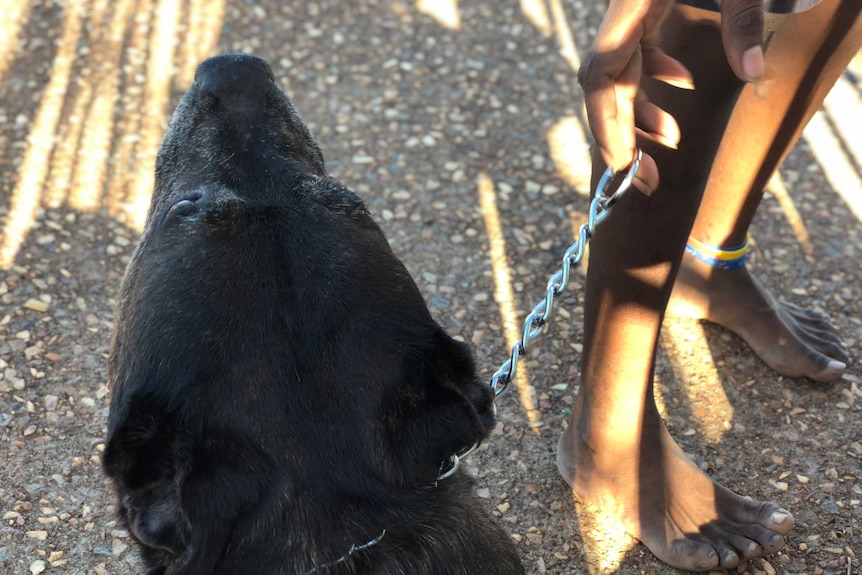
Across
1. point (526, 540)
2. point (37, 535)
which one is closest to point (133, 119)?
point (37, 535)

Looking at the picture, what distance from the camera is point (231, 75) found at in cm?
235

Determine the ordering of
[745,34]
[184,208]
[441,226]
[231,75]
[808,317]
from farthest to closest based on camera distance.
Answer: [441,226] → [808,317] → [231,75] → [184,208] → [745,34]

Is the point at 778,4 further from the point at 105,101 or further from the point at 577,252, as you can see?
the point at 105,101

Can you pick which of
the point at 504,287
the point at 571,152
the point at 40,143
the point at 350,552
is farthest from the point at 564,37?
the point at 350,552

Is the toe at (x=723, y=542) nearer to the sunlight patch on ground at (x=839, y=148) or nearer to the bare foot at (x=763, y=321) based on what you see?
the bare foot at (x=763, y=321)

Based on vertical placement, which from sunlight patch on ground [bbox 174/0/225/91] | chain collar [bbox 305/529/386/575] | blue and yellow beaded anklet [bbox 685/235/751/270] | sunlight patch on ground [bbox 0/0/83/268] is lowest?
sunlight patch on ground [bbox 0/0/83/268]

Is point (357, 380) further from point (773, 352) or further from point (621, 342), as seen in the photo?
point (773, 352)

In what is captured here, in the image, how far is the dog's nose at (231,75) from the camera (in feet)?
7.64

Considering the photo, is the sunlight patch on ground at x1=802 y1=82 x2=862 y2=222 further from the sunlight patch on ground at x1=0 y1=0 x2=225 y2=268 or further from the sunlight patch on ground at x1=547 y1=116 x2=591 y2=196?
the sunlight patch on ground at x1=0 y1=0 x2=225 y2=268

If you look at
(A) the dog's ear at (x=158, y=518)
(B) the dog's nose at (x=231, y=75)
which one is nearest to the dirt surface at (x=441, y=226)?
(B) the dog's nose at (x=231, y=75)

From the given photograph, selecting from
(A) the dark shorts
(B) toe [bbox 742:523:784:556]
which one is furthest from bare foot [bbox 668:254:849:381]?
(A) the dark shorts

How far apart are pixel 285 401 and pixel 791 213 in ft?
10.7

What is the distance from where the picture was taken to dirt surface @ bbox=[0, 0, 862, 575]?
120 inches

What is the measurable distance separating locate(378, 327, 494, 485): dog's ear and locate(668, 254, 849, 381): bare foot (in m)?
1.84
